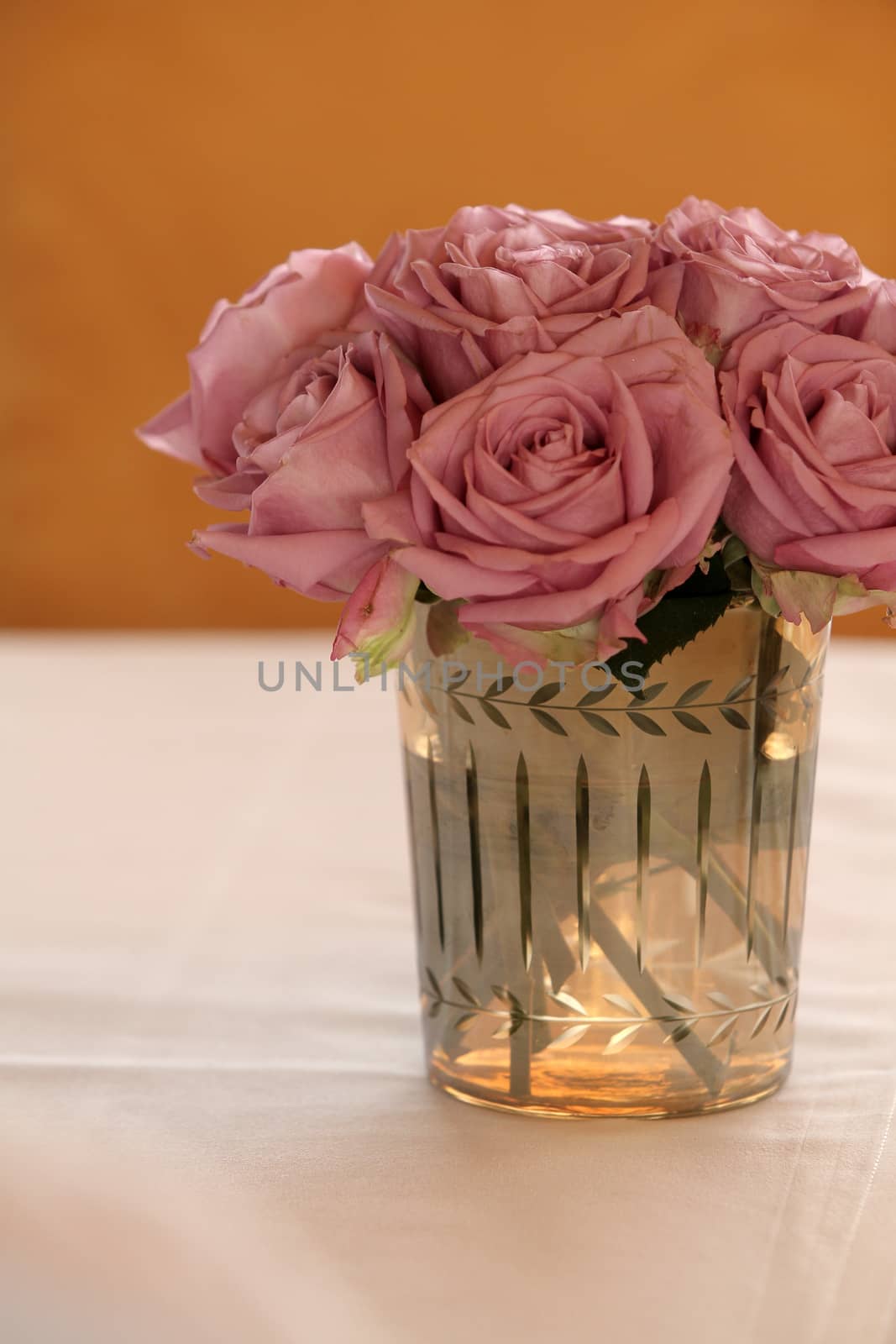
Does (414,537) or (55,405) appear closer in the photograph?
(414,537)

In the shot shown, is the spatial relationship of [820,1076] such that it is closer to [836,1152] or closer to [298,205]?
[836,1152]

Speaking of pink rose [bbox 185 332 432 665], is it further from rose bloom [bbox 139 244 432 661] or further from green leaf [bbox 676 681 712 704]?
green leaf [bbox 676 681 712 704]

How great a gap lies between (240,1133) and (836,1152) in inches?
8.8

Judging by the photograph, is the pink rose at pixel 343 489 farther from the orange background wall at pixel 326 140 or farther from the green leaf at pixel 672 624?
the orange background wall at pixel 326 140

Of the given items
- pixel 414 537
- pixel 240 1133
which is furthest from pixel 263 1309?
pixel 414 537

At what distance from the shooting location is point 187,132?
7.34ft

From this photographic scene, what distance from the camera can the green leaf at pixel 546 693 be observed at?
52 cm

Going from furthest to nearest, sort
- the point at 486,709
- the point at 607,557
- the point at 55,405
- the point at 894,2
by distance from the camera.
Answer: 1. the point at 55,405
2. the point at 894,2
3. the point at 486,709
4. the point at 607,557

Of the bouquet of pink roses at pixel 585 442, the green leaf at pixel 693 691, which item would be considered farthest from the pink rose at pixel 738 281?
the green leaf at pixel 693 691

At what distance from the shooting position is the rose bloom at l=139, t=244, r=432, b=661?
47 cm

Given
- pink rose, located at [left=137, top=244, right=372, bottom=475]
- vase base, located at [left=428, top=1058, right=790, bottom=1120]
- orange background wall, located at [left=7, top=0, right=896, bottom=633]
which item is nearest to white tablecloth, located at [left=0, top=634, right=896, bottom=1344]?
vase base, located at [left=428, top=1058, right=790, bottom=1120]

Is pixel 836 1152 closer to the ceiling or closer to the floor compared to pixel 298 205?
closer to the floor

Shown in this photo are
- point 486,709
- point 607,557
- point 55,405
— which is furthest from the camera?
point 55,405

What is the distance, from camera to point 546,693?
0.52 m
